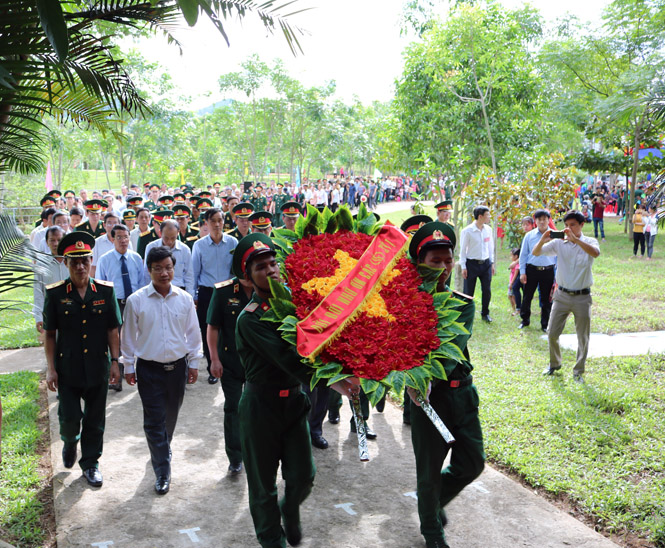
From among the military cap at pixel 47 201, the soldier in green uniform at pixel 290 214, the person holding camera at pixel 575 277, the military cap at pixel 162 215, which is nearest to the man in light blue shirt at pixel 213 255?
the soldier in green uniform at pixel 290 214

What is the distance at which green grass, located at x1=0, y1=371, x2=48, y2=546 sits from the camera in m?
4.45

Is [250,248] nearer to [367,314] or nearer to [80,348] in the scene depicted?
[367,314]

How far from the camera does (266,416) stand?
382 cm

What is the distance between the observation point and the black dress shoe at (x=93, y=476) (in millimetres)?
5074

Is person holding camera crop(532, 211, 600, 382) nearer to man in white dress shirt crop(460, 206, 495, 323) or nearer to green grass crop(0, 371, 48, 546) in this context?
man in white dress shirt crop(460, 206, 495, 323)

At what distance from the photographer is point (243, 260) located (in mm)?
3934

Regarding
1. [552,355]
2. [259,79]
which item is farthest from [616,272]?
[259,79]

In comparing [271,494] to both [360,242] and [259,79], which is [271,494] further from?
[259,79]

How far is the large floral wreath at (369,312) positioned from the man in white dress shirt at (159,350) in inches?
65.9

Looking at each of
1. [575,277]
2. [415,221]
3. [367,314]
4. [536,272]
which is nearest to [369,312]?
[367,314]

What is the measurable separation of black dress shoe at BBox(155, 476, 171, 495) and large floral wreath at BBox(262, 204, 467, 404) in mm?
2210

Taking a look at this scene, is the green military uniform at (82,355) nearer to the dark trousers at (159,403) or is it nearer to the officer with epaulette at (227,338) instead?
the dark trousers at (159,403)

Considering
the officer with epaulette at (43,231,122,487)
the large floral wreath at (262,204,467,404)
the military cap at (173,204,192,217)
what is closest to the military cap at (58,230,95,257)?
the officer with epaulette at (43,231,122,487)

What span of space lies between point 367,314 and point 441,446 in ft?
4.07
